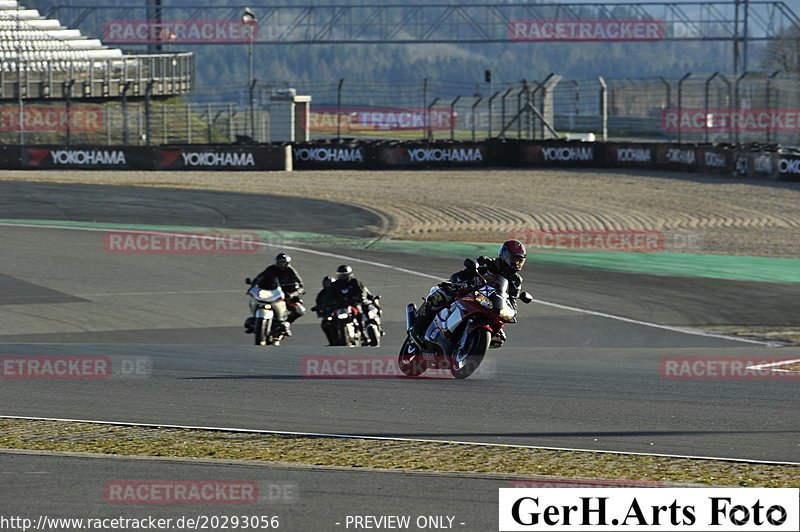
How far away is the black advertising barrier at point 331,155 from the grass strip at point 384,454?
28.9 meters

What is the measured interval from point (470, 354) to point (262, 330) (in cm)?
517

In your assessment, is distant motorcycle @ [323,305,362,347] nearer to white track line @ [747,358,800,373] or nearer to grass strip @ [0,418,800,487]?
white track line @ [747,358,800,373]

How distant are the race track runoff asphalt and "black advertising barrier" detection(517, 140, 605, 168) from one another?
16794 millimetres

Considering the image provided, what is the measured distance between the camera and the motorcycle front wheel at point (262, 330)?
15.2m

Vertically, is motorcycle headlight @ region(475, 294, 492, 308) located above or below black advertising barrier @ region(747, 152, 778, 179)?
below

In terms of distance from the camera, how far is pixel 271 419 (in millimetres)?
9055

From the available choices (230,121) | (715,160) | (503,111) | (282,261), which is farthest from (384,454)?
(503,111)

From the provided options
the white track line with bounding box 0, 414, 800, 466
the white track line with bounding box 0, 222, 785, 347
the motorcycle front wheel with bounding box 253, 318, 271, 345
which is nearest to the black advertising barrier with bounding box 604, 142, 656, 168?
the white track line with bounding box 0, 222, 785, 347

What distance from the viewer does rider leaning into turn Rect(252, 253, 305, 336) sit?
609 inches

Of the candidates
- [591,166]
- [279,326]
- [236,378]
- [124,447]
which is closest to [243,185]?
[591,166]

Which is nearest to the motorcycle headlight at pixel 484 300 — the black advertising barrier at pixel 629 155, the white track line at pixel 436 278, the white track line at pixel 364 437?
the white track line at pixel 364 437

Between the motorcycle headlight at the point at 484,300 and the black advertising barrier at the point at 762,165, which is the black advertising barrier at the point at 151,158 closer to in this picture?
the black advertising barrier at the point at 762,165

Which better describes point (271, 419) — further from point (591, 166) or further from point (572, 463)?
point (591, 166)

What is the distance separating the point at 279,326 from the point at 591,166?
81.1 feet
